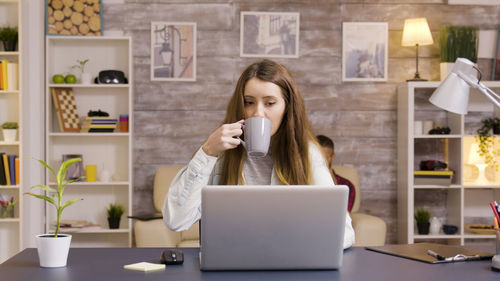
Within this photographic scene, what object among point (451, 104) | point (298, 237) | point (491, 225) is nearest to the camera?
point (298, 237)

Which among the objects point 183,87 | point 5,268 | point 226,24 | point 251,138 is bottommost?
point 5,268

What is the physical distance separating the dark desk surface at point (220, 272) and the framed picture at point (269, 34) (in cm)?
292

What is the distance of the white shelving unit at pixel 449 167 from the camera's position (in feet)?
13.9

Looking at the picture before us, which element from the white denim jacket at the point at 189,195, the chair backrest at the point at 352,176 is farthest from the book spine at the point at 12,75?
the white denim jacket at the point at 189,195

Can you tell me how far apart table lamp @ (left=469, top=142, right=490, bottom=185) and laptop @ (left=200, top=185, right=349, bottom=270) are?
3.33 m

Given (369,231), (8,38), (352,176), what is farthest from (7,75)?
(369,231)

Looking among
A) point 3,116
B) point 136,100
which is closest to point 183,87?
point 136,100

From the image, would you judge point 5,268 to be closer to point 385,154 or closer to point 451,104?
point 451,104

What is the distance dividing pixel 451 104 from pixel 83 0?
3368mm

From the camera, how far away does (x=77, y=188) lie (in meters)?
4.46

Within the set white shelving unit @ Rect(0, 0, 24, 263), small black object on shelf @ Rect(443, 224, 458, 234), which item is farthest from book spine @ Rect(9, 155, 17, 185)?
small black object on shelf @ Rect(443, 224, 458, 234)

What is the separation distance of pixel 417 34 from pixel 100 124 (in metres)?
2.32

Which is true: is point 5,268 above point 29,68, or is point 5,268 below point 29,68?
below

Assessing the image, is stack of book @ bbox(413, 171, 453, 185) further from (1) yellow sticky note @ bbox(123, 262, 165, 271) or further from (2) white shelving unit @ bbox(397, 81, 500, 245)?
(1) yellow sticky note @ bbox(123, 262, 165, 271)
